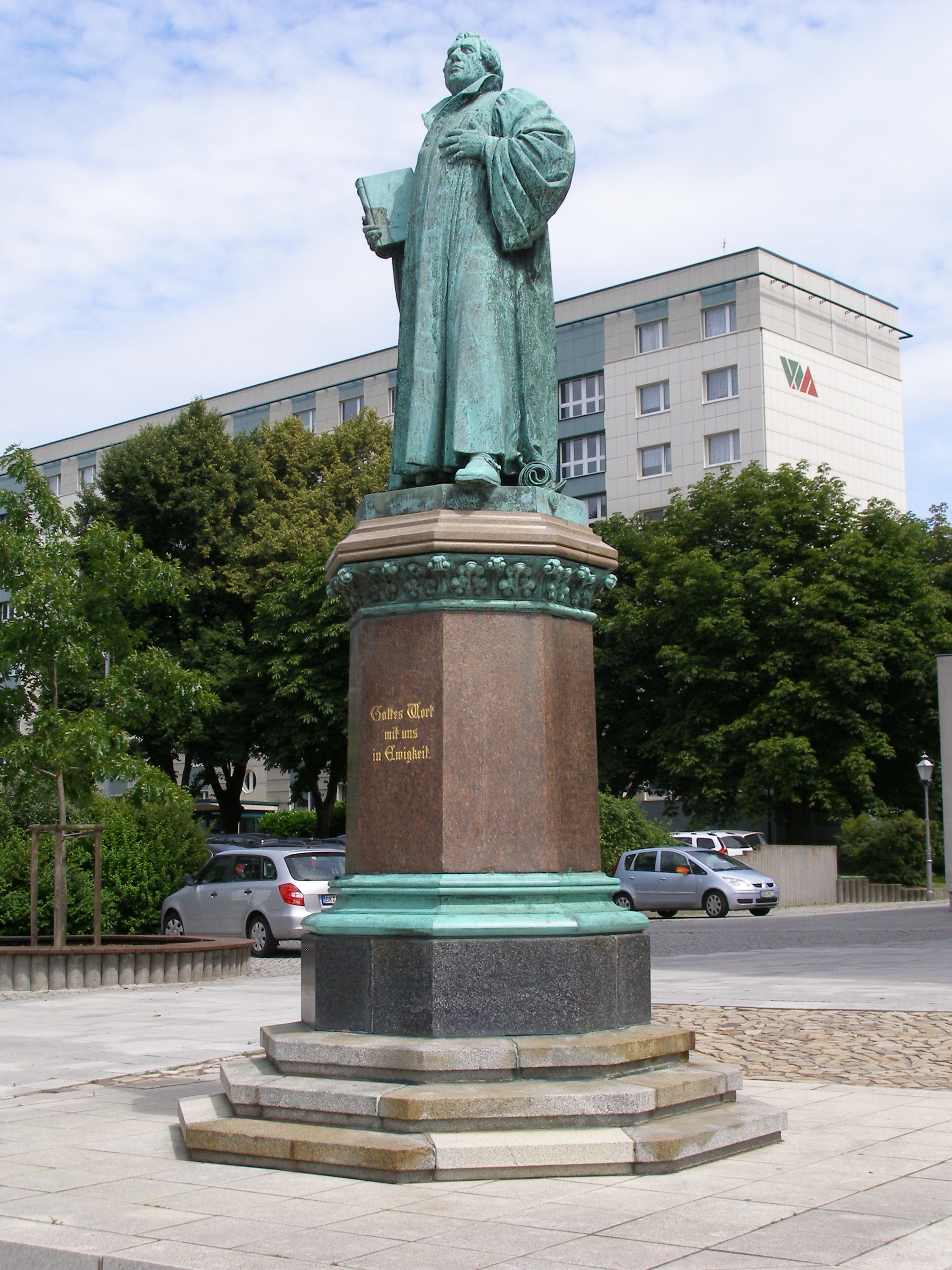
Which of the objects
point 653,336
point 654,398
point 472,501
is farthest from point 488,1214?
point 653,336

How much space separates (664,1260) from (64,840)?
13708 millimetres

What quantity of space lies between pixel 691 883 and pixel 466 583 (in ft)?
76.4

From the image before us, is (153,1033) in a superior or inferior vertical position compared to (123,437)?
inferior

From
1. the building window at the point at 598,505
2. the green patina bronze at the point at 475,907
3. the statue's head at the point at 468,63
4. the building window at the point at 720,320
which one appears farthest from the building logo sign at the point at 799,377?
the green patina bronze at the point at 475,907

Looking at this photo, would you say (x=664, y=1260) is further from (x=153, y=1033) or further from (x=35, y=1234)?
(x=153, y=1033)

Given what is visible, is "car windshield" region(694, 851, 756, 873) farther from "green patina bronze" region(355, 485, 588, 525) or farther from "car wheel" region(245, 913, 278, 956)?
"green patina bronze" region(355, 485, 588, 525)

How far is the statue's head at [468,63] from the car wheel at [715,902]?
2314cm

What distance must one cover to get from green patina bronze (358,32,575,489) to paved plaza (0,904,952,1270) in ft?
11.5

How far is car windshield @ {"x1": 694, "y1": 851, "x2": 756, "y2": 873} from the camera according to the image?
96.6 ft

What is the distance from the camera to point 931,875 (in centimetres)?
A: 3712

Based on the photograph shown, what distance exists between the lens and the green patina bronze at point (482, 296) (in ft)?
24.6

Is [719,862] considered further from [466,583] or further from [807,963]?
[466,583]

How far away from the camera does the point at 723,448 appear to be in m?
54.2

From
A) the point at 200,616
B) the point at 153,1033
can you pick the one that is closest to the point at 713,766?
the point at 200,616
